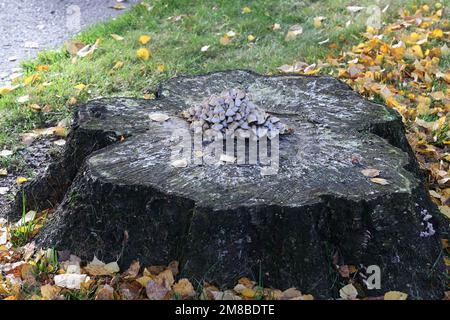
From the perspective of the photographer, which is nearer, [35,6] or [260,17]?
[260,17]

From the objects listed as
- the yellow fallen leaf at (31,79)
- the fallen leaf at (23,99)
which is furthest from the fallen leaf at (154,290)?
the yellow fallen leaf at (31,79)

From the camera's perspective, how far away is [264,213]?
8.80ft

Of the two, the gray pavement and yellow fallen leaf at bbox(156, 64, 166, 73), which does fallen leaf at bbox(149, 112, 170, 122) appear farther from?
the gray pavement

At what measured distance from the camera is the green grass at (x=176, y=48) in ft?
16.2

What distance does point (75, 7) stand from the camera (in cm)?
671

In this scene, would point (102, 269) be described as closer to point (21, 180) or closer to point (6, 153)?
point (21, 180)

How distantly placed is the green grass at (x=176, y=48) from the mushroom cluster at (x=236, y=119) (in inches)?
71.0

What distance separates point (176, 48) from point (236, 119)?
8.66ft

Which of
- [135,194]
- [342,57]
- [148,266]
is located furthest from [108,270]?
[342,57]

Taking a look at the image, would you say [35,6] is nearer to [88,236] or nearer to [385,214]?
[88,236]

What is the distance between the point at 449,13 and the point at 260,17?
1.69 meters

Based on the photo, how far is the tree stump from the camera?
2.72 m

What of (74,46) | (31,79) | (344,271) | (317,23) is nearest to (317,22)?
(317,23)

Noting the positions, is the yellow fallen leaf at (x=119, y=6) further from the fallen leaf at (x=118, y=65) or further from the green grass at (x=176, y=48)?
the fallen leaf at (x=118, y=65)
